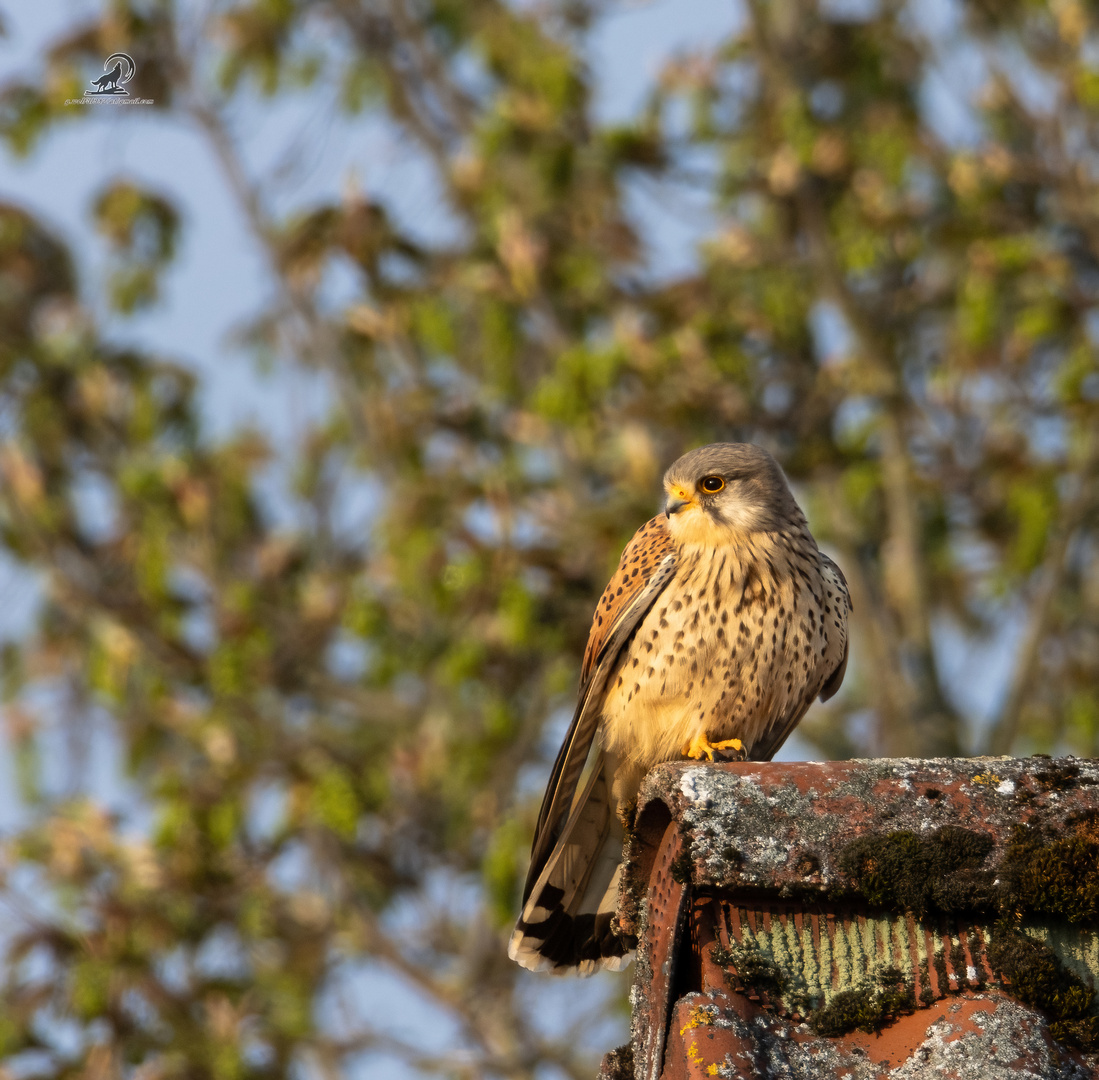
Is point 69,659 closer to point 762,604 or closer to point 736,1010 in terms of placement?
point 762,604

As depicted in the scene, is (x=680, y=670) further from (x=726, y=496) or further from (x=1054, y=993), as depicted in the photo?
(x=1054, y=993)

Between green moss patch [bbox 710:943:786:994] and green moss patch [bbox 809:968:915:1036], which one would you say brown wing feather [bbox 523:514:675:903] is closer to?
green moss patch [bbox 710:943:786:994]

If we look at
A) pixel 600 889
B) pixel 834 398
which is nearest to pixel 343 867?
pixel 834 398

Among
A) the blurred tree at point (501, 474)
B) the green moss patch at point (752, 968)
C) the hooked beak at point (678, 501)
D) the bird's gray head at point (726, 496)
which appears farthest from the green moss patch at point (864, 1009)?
the blurred tree at point (501, 474)

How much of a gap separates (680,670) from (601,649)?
236 mm

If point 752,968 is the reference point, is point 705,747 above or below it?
above

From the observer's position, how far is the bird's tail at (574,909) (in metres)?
3.56

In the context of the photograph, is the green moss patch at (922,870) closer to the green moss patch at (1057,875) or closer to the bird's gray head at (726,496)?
the green moss patch at (1057,875)

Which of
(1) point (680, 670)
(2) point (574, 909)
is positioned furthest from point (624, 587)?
(2) point (574, 909)

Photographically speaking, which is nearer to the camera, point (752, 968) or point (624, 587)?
point (752, 968)

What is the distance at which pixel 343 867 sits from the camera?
9.09 metres

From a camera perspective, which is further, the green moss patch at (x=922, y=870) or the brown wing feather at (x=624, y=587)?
the brown wing feather at (x=624, y=587)

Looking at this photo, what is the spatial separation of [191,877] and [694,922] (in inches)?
253

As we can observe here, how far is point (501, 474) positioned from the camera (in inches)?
334
